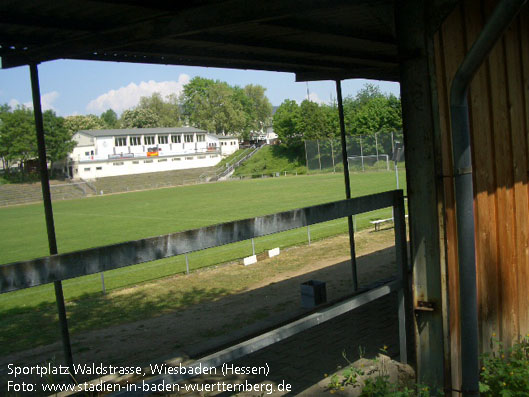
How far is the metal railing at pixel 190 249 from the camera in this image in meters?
1.93

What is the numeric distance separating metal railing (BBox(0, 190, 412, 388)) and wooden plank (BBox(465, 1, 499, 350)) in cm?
76

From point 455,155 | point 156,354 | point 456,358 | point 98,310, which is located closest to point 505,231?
point 456,358

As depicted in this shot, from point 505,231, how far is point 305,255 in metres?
9.22

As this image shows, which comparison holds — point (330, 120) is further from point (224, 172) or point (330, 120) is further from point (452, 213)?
point (452, 213)

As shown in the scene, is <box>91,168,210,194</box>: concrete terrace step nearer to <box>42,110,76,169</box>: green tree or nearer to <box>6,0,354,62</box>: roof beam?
<box>42,110,76,169</box>: green tree

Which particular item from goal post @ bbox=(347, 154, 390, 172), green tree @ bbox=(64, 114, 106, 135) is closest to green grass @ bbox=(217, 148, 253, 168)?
goal post @ bbox=(347, 154, 390, 172)

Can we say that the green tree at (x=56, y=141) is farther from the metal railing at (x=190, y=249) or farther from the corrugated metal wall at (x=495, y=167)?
the metal railing at (x=190, y=249)

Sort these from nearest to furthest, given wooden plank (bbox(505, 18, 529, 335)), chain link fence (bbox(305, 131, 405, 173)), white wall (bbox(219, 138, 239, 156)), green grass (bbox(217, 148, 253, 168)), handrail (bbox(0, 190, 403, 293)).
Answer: handrail (bbox(0, 190, 403, 293)) < wooden plank (bbox(505, 18, 529, 335)) < chain link fence (bbox(305, 131, 405, 173)) < green grass (bbox(217, 148, 253, 168)) < white wall (bbox(219, 138, 239, 156))

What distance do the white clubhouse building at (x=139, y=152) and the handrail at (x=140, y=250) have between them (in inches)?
2780

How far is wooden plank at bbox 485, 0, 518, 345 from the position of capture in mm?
4422

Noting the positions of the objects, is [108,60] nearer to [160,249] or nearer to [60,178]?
[160,249]

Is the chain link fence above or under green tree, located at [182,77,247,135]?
under

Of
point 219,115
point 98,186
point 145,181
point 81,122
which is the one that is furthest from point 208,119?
point 98,186

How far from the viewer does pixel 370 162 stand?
48.1 m
